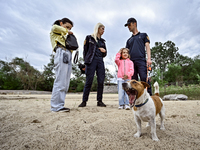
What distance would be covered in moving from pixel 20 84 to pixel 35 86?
3.74 m

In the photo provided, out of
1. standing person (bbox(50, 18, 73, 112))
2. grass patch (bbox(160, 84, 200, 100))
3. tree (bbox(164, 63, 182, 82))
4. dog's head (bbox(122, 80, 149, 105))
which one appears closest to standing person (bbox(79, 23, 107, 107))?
standing person (bbox(50, 18, 73, 112))

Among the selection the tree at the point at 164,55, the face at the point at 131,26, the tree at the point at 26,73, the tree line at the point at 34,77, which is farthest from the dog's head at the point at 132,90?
the tree at the point at 164,55

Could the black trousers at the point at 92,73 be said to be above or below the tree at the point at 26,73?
below

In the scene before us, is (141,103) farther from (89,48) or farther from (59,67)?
(89,48)

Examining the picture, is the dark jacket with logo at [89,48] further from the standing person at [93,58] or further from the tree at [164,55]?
the tree at [164,55]

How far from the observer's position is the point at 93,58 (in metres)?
4.03

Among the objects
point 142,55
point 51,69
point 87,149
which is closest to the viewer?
point 87,149

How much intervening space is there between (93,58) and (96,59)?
10 centimetres

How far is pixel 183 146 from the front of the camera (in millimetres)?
1577

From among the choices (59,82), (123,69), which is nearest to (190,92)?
(123,69)

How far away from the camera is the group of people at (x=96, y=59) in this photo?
10.1 ft

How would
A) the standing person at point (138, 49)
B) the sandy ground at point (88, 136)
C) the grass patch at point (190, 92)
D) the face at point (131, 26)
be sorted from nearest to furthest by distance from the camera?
the sandy ground at point (88, 136)
the standing person at point (138, 49)
the face at point (131, 26)
the grass patch at point (190, 92)

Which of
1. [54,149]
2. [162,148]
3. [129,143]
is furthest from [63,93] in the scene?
[162,148]

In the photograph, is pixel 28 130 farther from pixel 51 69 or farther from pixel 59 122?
pixel 51 69
